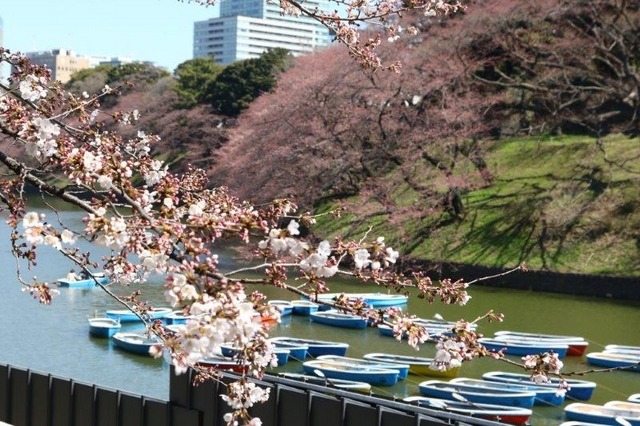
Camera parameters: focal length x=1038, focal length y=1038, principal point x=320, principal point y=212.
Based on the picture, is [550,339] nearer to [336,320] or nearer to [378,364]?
[378,364]

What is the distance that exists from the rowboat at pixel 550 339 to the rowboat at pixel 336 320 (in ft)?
9.13

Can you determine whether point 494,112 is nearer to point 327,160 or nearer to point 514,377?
point 327,160

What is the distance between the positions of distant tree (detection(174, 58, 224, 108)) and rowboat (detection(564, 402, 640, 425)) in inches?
1310

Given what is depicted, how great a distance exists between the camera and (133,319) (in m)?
18.7

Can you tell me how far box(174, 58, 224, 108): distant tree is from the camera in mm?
44375

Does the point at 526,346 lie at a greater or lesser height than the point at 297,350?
greater

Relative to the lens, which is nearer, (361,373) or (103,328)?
(361,373)

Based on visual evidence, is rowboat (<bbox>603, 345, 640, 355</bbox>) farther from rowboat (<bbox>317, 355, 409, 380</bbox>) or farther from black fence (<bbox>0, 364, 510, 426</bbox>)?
black fence (<bbox>0, 364, 510, 426</bbox>)

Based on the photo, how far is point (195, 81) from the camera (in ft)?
154

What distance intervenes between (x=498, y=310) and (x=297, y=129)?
9.41m

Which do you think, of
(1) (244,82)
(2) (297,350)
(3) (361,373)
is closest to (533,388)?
(3) (361,373)

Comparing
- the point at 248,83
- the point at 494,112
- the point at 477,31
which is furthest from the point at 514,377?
the point at 248,83

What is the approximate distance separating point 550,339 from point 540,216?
8421mm

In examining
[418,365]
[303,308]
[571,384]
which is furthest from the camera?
[303,308]
